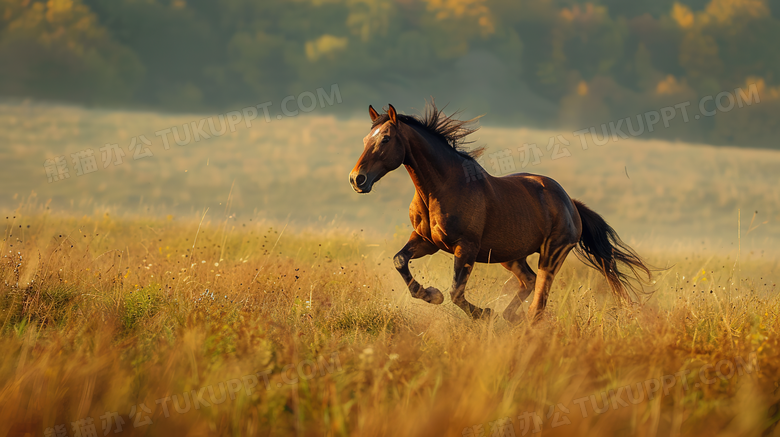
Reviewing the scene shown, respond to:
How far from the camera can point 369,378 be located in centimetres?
358

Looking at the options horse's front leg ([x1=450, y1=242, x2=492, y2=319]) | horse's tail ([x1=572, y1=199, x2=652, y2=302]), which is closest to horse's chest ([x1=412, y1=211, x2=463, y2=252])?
horse's front leg ([x1=450, y1=242, x2=492, y2=319])

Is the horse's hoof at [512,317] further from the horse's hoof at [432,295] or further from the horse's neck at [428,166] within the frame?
the horse's neck at [428,166]

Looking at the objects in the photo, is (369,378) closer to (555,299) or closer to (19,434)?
(19,434)

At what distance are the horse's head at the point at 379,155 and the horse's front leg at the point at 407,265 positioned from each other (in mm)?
1087

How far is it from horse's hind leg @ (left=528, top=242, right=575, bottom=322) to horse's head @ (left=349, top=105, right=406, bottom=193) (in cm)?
239

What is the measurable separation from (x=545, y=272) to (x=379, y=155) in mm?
2721

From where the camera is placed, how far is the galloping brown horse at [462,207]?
583cm

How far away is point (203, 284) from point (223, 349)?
11.6 feet

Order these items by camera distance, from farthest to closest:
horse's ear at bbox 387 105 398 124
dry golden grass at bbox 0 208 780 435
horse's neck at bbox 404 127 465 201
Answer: horse's neck at bbox 404 127 465 201
horse's ear at bbox 387 105 398 124
dry golden grass at bbox 0 208 780 435

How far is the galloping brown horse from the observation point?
19.1ft

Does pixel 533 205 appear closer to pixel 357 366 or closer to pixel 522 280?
pixel 522 280

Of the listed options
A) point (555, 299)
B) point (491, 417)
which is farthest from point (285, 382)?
point (555, 299)

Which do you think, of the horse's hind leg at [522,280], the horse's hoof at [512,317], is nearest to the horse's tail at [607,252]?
the horse's hind leg at [522,280]

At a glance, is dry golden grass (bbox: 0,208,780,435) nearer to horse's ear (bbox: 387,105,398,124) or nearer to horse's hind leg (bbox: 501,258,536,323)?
horse's hind leg (bbox: 501,258,536,323)
